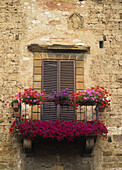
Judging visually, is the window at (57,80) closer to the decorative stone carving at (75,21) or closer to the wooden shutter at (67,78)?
the wooden shutter at (67,78)

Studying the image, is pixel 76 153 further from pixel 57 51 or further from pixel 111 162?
pixel 57 51

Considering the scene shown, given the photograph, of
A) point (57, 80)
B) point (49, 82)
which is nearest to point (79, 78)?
point (57, 80)

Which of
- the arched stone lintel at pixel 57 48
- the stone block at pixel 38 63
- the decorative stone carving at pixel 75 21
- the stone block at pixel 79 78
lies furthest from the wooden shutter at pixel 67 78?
the decorative stone carving at pixel 75 21

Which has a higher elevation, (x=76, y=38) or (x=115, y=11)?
(x=115, y=11)

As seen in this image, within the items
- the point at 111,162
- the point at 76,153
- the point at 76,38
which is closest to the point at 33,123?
the point at 76,153

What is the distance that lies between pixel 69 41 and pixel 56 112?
2.11m

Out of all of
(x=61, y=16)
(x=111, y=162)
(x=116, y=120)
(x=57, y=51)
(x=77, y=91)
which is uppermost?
(x=61, y=16)

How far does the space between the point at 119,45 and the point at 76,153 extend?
3.33 m

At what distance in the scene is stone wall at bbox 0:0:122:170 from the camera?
9.20 metres

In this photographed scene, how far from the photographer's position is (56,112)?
914 cm

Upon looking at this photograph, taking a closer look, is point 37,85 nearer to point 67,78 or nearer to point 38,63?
point 38,63

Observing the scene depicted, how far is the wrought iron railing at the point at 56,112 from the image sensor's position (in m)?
9.12

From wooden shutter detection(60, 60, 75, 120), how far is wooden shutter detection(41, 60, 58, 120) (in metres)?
0.17

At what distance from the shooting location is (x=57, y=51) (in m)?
9.73
